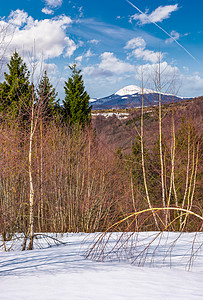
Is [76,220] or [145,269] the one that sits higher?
[145,269]

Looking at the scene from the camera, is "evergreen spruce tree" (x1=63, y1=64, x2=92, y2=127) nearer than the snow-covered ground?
No

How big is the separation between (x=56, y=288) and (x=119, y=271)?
0.85 meters

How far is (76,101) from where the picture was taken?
22172 mm

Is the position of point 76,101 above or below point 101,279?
above

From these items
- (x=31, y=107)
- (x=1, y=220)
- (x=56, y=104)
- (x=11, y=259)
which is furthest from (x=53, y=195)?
(x=56, y=104)

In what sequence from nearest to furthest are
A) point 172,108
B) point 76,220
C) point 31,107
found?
point 31,107 → point 172,108 → point 76,220

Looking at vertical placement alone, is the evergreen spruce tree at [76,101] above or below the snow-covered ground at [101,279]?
above

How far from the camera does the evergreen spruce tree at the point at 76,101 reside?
72.0ft

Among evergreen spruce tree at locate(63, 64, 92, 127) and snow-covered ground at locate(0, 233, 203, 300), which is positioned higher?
evergreen spruce tree at locate(63, 64, 92, 127)

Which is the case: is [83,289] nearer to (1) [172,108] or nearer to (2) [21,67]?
(1) [172,108]

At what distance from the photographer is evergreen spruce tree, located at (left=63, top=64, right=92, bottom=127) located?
21953 millimetres

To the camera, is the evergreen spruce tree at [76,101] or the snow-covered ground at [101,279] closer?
the snow-covered ground at [101,279]

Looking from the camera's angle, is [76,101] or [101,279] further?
[76,101]

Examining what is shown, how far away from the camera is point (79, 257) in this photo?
4.24 metres
